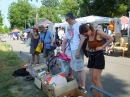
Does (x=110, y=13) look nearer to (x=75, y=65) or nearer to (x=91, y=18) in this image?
(x=91, y=18)

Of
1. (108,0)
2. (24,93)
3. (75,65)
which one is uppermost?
(108,0)

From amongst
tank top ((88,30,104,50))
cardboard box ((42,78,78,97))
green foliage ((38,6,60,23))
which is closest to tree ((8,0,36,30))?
green foliage ((38,6,60,23))

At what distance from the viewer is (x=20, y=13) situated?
3201 inches

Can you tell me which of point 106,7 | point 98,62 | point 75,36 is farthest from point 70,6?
point 98,62

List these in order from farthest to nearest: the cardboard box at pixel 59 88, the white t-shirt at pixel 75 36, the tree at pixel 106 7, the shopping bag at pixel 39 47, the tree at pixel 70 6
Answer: the tree at pixel 70 6 → the tree at pixel 106 7 → the shopping bag at pixel 39 47 → the white t-shirt at pixel 75 36 → the cardboard box at pixel 59 88

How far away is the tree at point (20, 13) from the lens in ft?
264

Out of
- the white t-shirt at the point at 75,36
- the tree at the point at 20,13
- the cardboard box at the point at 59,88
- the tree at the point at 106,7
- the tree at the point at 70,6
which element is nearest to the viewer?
the cardboard box at the point at 59,88

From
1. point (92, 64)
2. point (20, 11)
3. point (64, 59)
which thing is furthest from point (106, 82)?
point (20, 11)

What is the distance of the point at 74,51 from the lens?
4.62 meters

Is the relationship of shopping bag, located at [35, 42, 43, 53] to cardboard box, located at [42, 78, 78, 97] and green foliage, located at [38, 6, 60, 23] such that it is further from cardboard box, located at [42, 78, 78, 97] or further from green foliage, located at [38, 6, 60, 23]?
green foliage, located at [38, 6, 60, 23]

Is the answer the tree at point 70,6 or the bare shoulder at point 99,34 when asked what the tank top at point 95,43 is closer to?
the bare shoulder at point 99,34

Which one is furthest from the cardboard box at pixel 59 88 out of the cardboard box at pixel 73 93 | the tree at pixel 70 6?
the tree at pixel 70 6

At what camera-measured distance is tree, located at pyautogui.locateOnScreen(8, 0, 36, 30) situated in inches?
3172

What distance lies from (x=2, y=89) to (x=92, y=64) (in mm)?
2916
